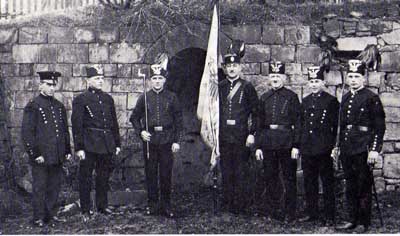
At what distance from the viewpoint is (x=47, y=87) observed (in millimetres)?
5766

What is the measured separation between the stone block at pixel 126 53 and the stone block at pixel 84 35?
0.91 feet

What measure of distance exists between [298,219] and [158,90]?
2110mm

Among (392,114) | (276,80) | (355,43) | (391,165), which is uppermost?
(355,43)

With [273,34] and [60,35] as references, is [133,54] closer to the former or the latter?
[60,35]

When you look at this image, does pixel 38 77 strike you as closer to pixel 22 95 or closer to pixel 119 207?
pixel 22 95

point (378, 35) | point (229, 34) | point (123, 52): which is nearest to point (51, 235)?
point (123, 52)

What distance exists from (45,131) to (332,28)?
11.9 feet

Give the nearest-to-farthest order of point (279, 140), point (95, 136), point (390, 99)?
point (279, 140) → point (95, 136) → point (390, 99)

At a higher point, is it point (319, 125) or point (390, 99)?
point (390, 99)

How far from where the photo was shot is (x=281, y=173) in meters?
6.05

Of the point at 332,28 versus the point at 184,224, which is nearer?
the point at 184,224

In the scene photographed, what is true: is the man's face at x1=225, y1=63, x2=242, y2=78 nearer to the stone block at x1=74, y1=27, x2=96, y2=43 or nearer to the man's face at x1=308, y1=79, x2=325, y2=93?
the man's face at x1=308, y1=79, x2=325, y2=93

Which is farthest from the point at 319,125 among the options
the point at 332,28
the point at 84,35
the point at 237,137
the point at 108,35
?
the point at 84,35

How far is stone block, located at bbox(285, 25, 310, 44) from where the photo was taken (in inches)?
249
